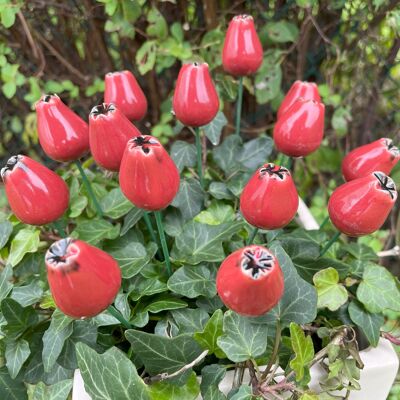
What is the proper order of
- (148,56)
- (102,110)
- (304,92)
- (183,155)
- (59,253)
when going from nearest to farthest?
(59,253), (102,110), (304,92), (183,155), (148,56)

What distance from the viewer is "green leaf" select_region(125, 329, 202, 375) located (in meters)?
0.39

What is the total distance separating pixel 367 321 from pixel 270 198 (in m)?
0.20

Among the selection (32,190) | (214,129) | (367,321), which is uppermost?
(32,190)

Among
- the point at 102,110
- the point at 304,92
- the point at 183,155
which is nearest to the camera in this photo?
the point at 102,110

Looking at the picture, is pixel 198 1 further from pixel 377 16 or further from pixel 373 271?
pixel 373 271

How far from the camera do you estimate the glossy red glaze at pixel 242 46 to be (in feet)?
1.74

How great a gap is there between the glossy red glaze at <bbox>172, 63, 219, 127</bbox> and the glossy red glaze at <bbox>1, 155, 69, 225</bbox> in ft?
0.47

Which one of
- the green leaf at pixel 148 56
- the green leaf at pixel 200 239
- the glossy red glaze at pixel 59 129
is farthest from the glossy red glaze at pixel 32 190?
the green leaf at pixel 148 56

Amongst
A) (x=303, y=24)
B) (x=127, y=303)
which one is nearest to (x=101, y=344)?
(x=127, y=303)

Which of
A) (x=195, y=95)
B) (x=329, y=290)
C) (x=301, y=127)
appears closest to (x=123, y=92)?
(x=195, y=95)

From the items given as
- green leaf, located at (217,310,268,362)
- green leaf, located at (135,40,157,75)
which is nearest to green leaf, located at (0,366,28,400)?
green leaf, located at (217,310,268,362)

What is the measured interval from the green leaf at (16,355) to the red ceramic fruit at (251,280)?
9.4 inches

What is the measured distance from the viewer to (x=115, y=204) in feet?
1.88

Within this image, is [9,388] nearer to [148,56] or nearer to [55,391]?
[55,391]
